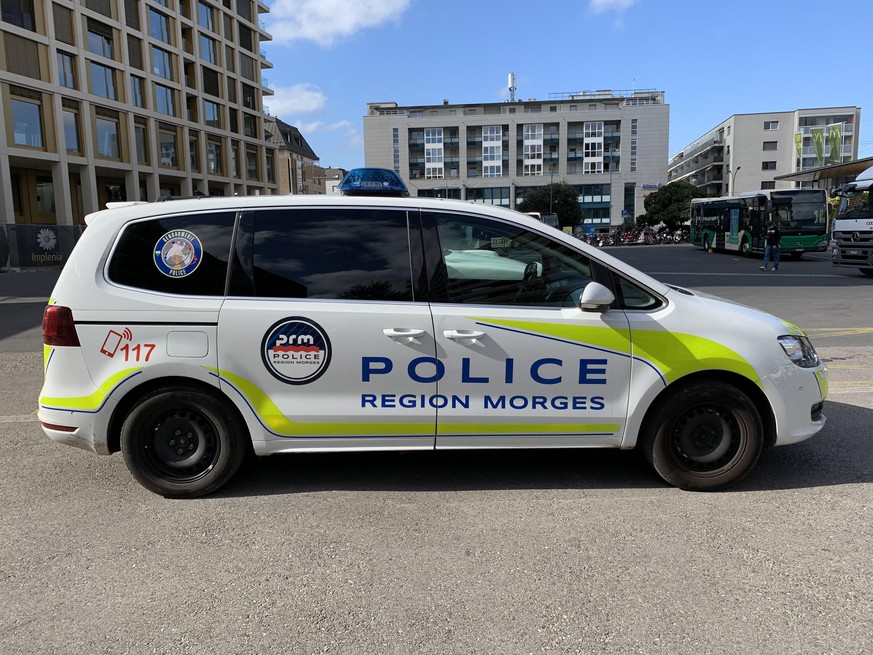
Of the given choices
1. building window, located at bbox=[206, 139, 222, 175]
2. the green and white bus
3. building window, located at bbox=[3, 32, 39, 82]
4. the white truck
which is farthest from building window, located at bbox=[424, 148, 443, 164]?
the white truck

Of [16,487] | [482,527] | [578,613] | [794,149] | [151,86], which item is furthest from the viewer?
[794,149]

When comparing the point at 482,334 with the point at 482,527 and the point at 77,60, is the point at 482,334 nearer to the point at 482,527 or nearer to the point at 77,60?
the point at 482,527

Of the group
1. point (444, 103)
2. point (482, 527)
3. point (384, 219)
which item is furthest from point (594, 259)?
point (444, 103)

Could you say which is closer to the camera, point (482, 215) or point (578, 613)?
point (578, 613)

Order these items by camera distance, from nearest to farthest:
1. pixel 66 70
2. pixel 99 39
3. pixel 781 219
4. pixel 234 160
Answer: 1. pixel 781 219
2. pixel 66 70
3. pixel 99 39
4. pixel 234 160

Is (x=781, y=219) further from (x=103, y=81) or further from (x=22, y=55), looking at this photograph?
(x=103, y=81)

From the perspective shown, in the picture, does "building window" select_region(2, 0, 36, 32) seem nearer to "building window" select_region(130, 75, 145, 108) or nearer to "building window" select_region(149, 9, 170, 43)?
"building window" select_region(130, 75, 145, 108)

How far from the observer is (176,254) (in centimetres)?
381

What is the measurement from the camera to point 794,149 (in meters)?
94.8

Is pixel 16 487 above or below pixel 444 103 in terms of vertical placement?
below

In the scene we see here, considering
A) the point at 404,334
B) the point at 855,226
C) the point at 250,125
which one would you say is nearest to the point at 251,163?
the point at 250,125

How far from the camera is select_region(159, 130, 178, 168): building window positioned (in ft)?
162

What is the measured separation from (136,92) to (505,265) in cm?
5052

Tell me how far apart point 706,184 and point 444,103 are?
4548 centimetres
